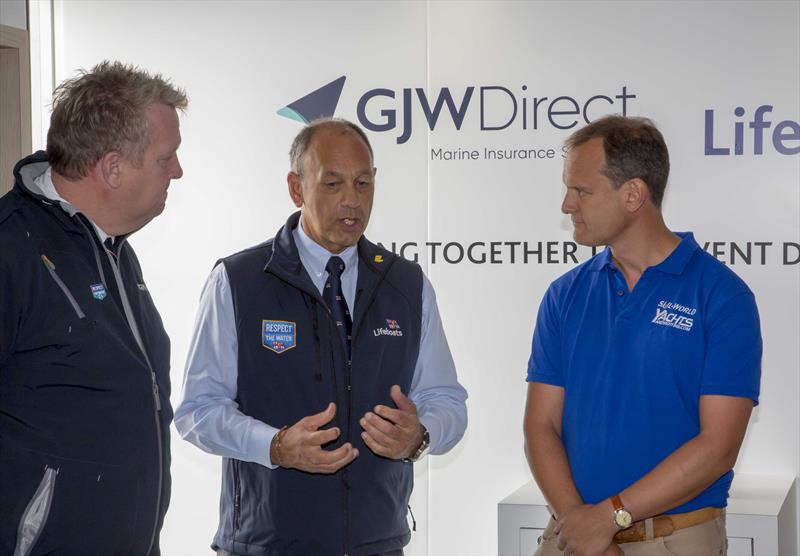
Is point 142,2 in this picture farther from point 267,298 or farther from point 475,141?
point 267,298

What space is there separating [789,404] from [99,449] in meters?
3.07

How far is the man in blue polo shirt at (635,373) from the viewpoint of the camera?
7.76ft

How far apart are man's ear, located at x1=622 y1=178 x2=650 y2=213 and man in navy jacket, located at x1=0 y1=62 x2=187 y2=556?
113cm

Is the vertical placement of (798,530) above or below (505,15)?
below

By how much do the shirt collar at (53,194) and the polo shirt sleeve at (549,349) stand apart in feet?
3.77

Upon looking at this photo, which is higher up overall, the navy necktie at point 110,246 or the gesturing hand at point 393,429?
the navy necktie at point 110,246

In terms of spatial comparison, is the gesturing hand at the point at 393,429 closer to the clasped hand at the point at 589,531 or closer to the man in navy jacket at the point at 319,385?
the man in navy jacket at the point at 319,385

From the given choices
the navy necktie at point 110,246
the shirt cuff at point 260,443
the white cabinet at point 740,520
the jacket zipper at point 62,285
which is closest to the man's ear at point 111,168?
the navy necktie at point 110,246

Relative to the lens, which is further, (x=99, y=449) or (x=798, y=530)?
(x=798, y=530)

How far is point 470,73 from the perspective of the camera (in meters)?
4.45

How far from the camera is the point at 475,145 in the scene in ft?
14.6

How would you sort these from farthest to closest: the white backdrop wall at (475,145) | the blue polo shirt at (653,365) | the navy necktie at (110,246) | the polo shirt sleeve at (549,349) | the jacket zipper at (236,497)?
the white backdrop wall at (475,145) < the polo shirt sleeve at (549,349) < the jacket zipper at (236,497) < the blue polo shirt at (653,365) < the navy necktie at (110,246)

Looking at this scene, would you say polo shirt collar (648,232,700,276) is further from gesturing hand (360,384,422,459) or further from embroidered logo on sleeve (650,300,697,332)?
gesturing hand (360,384,422,459)

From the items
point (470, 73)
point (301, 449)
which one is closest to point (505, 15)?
point (470, 73)
